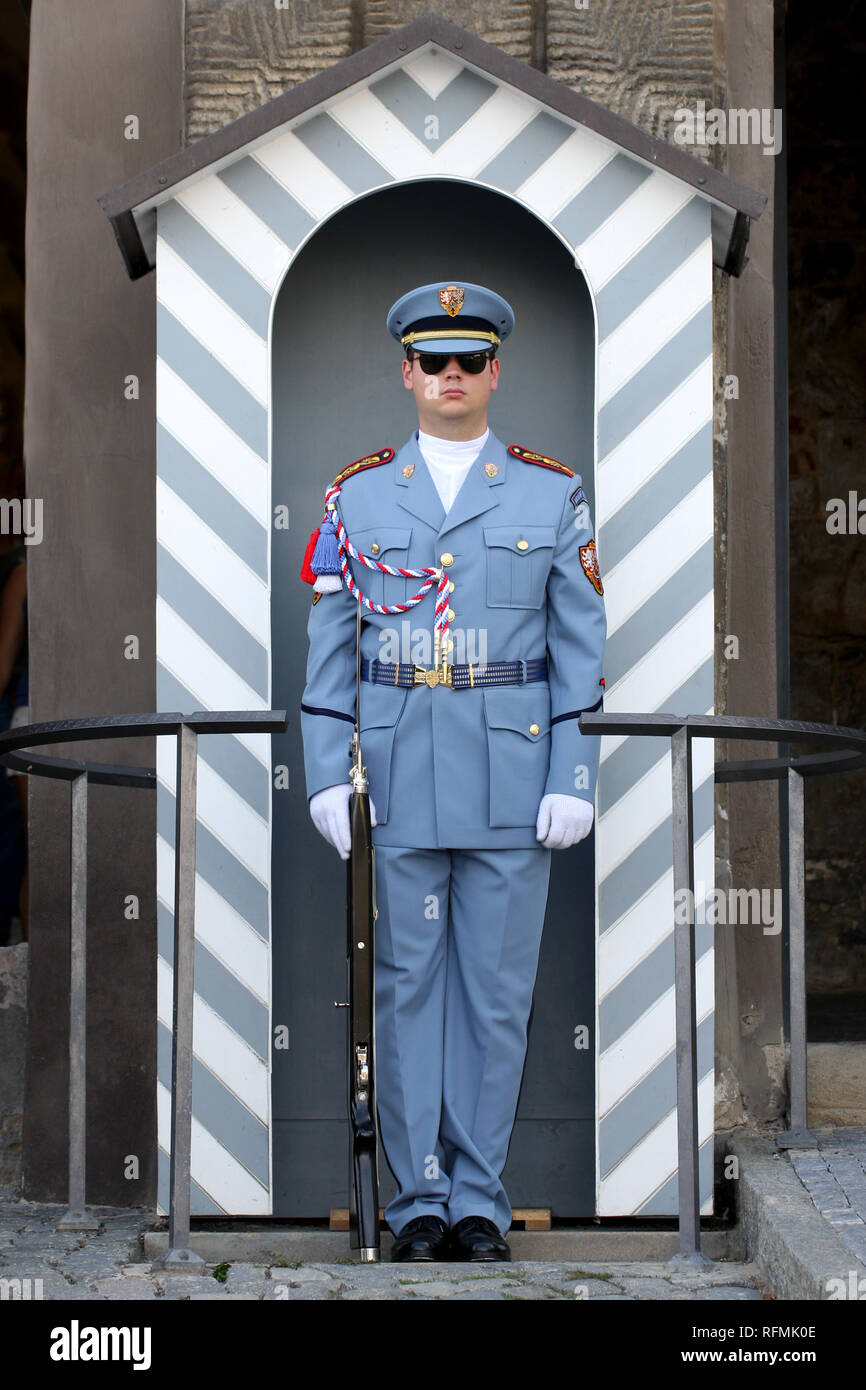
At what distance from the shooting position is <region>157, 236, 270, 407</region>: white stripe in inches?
148

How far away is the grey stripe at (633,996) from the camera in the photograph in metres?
3.69

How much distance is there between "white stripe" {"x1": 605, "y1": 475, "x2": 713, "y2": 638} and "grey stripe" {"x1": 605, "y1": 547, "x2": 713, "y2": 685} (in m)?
0.01

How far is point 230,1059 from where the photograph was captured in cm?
371

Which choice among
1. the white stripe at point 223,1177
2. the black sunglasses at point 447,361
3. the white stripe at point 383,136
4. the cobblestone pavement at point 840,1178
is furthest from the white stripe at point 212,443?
the cobblestone pavement at point 840,1178

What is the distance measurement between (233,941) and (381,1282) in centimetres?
94

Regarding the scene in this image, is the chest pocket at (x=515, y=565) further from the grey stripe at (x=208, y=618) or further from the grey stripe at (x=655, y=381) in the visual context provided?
the grey stripe at (x=208, y=618)

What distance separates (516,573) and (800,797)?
75 centimetres

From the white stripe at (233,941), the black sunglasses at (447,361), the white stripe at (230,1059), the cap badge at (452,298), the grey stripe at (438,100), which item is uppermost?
the grey stripe at (438,100)

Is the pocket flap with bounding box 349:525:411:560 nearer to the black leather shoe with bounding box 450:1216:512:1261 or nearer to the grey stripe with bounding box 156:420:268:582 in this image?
the grey stripe with bounding box 156:420:268:582

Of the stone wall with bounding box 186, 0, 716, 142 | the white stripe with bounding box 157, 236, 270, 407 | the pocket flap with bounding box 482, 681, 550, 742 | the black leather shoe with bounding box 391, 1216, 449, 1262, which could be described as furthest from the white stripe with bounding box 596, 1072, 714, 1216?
the stone wall with bounding box 186, 0, 716, 142

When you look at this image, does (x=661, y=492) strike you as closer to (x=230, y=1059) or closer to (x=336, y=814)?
(x=336, y=814)

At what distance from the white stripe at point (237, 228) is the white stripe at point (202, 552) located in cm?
51

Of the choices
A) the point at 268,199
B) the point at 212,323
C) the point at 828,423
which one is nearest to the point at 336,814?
the point at 212,323

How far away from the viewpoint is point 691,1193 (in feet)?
9.82
